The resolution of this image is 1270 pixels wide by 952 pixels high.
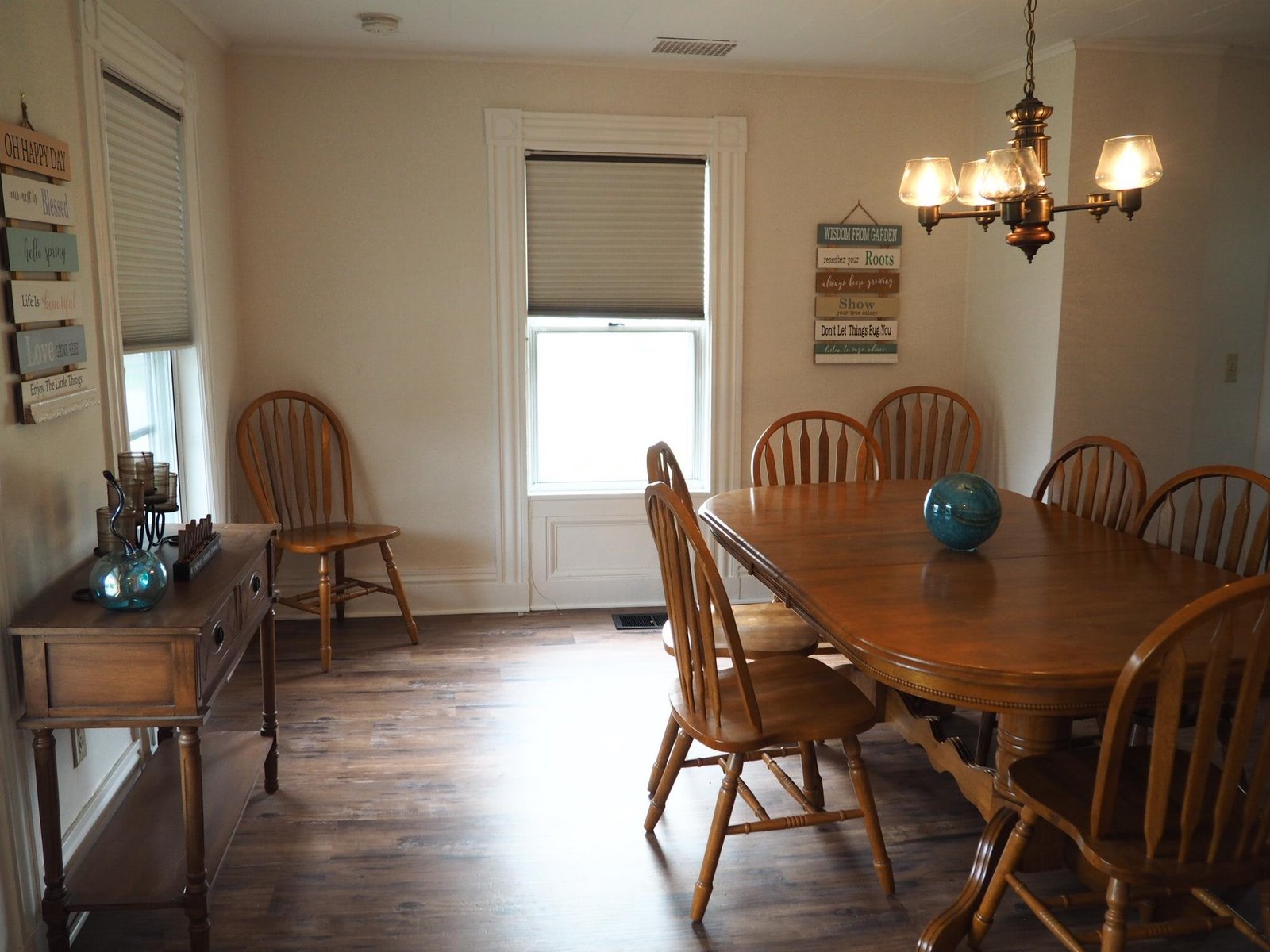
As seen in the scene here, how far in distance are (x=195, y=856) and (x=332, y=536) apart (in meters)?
2.00

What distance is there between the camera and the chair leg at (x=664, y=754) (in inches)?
107

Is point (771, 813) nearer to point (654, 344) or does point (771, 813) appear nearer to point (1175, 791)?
point (1175, 791)

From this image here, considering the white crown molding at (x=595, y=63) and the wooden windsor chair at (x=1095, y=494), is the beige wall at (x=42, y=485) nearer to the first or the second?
the white crown molding at (x=595, y=63)

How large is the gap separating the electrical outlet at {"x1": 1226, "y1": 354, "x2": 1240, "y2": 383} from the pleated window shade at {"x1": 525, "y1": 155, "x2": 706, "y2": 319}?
2.17 m

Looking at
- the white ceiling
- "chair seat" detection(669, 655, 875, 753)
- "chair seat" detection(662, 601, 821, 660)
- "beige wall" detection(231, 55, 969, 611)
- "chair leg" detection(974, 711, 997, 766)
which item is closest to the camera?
"chair seat" detection(669, 655, 875, 753)

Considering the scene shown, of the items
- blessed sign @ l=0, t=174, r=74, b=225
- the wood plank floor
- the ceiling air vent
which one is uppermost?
the ceiling air vent

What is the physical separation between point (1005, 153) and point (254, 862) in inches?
98.2

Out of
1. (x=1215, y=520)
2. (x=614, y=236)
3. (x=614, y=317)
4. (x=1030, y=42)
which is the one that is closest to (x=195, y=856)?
(x=1215, y=520)

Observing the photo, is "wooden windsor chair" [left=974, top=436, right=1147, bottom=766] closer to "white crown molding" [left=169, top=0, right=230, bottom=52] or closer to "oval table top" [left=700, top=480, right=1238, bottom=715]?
"oval table top" [left=700, top=480, right=1238, bottom=715]

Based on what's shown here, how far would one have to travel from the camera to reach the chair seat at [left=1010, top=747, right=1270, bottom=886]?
1718 millimetres

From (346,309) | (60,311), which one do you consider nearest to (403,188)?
(346,309)

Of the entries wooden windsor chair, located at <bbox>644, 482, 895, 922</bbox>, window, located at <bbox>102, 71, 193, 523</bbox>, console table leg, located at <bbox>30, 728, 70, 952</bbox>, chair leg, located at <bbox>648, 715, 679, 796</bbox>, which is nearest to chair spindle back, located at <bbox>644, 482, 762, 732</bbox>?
wooden windsor chair, located at <bbox>644, 482, 895, 922</bbox>

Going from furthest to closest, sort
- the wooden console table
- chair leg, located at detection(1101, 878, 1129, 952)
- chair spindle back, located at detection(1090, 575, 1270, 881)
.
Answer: the wooden console table
chair leg, located at detection(1101, 878, 1129, 952)
chair spindle back, located at detection(1090, 575, 1270, 881)

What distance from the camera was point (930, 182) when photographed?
2711mm
